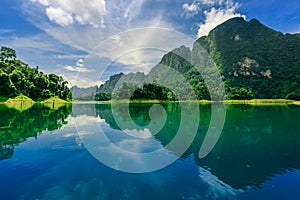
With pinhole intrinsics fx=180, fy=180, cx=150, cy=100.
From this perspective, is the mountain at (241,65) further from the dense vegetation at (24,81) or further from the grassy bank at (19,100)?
the grassy bank at (19,100)

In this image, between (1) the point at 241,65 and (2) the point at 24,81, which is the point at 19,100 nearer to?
(2) the point at 24,81

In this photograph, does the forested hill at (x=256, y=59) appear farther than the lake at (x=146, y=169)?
Yes

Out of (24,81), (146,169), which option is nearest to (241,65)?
(24,81)

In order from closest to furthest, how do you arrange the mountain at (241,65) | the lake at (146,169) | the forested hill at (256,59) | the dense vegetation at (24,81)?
the lake at (146,169) < the dense vegetation at (24,81) < the forested hill at (256,59) < the mountain at (241,65)

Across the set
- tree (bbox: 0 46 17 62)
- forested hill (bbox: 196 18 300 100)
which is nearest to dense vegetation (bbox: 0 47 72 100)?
tree (bbox: 0 46 17 62)

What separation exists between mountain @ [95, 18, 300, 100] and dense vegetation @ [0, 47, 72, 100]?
33.7 metres

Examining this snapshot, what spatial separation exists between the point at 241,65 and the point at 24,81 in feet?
410

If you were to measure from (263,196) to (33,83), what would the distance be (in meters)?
76.9

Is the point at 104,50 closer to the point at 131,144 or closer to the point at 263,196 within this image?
the point at 131,144

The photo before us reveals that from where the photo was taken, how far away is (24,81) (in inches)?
2381

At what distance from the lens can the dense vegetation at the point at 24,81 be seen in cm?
5188

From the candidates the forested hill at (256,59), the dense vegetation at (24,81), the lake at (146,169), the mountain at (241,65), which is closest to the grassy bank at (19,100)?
A: the dense vegetation at (24,81)

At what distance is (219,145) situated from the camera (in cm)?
1175

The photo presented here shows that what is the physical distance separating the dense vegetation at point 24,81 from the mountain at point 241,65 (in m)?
33.7
